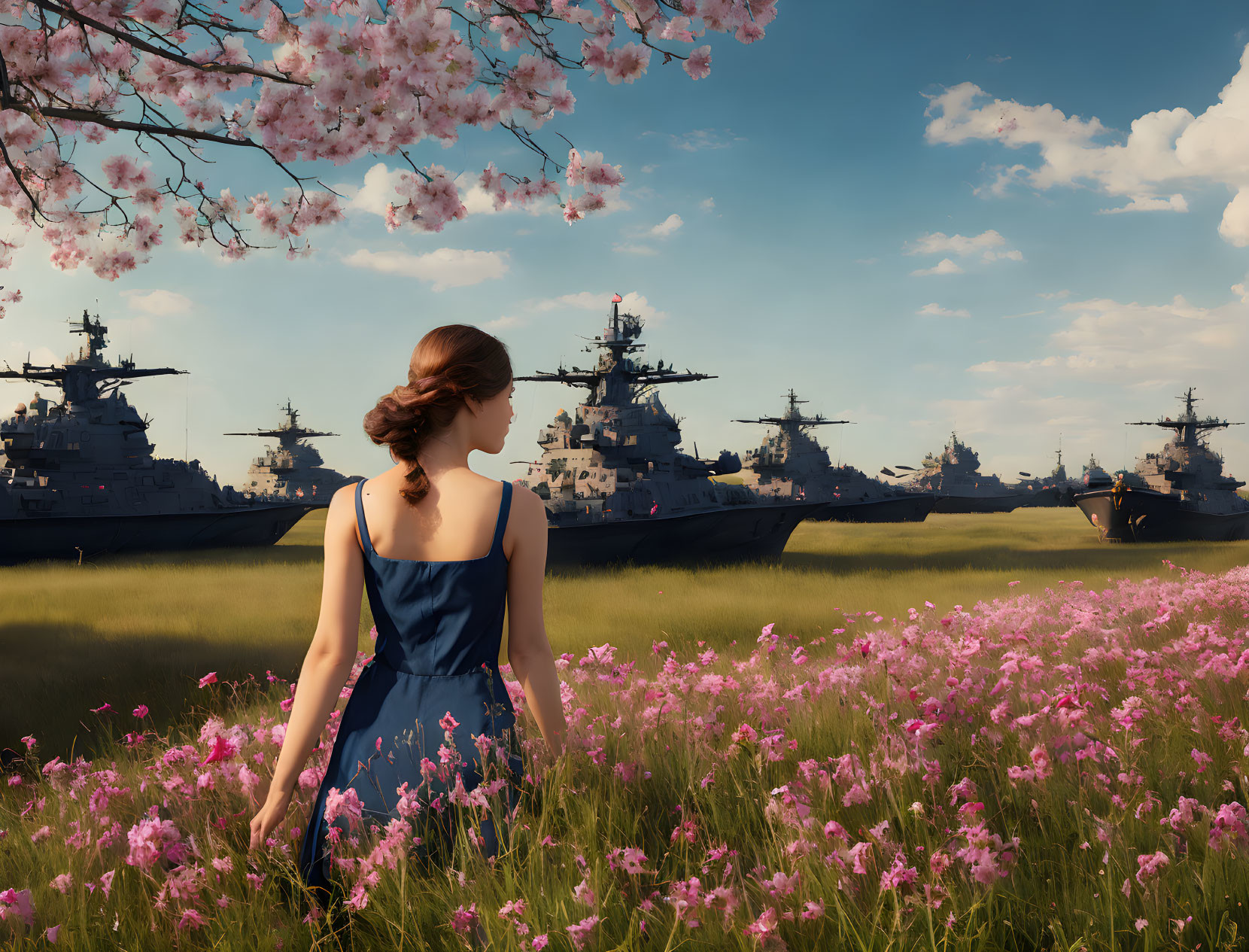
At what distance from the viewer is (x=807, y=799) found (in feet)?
9.15

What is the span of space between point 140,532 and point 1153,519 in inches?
1484

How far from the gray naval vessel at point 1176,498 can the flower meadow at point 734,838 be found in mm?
29009

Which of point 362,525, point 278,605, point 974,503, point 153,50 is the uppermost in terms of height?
point 153,50

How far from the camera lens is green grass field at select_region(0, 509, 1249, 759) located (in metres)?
8.64

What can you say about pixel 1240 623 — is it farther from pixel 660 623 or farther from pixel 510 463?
pixel 510 463

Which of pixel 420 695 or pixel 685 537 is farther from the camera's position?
pixel 685 537

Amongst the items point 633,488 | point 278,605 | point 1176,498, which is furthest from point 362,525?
point 1176,498

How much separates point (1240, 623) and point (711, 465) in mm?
16725

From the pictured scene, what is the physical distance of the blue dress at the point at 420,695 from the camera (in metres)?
2.51

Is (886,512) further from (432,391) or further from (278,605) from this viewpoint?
(432,391)

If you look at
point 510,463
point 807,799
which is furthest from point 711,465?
point 807,799

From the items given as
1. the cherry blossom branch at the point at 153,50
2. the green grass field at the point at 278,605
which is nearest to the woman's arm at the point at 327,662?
the cherry blossom branch at the point at 153,50

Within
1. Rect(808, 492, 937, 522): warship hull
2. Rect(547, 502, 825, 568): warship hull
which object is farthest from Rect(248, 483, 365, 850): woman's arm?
Rect(808, 492, 937, 522): warship hull

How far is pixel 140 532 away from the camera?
23.1 m
